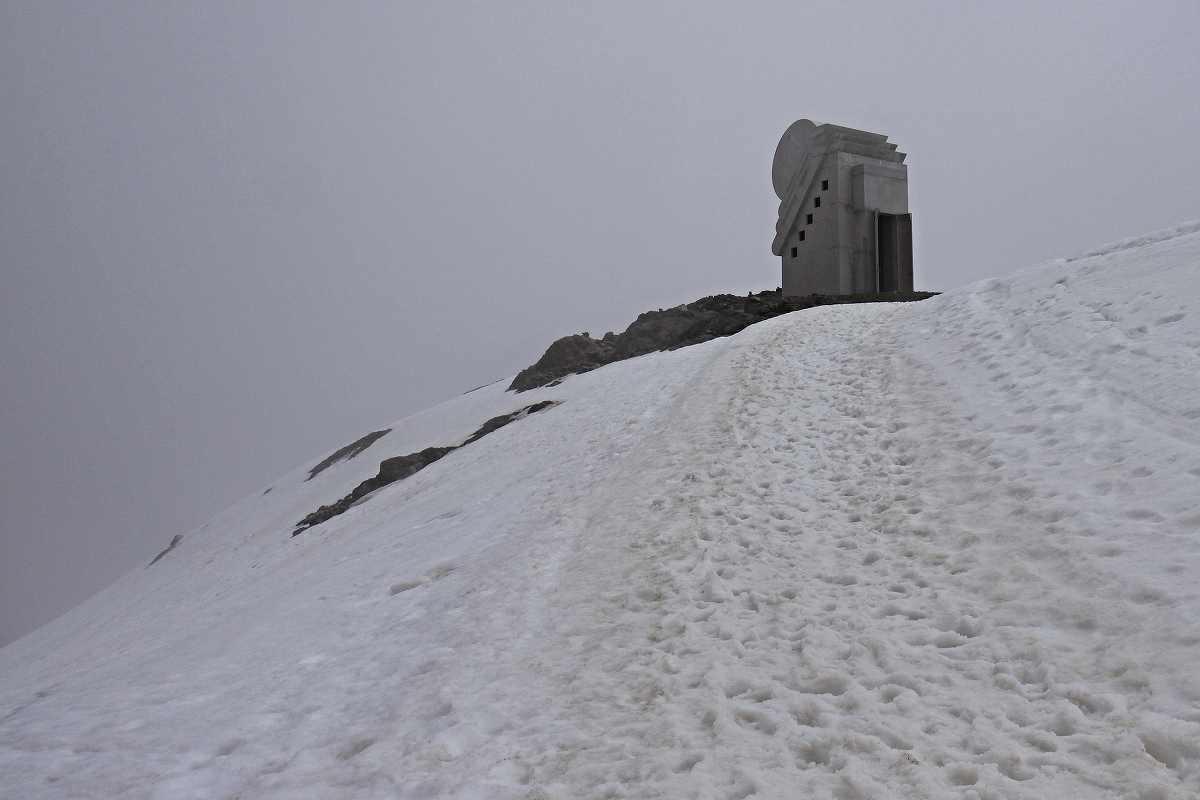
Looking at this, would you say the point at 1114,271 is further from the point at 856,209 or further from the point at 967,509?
the point at 856,209

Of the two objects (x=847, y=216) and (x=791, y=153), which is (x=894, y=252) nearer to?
(x=847, y=216)

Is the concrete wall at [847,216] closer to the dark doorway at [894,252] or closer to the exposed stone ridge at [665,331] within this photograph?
the dark doorway at [894,252]

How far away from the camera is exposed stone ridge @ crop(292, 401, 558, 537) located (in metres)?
14.8

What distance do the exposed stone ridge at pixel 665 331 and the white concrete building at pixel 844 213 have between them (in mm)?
5024

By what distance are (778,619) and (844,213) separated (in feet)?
73.3

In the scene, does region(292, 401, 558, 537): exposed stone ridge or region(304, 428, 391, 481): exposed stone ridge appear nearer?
region(292, 401, 558, 537): exposed stone ridge

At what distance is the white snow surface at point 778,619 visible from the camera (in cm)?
345

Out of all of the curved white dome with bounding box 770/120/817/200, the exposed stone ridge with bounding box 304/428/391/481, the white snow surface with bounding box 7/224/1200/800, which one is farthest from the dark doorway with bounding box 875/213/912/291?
the exposed stone ridge with bounding box 304/428/391/481

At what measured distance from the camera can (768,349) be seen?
10.6 meters

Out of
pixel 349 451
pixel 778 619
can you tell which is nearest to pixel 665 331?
pixel 349 451

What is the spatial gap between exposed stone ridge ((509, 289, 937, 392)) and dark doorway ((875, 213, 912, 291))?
5.27 m

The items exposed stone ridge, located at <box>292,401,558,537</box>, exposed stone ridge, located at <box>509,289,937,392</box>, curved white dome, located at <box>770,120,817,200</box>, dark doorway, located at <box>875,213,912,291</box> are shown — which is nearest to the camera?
exposed stone ridge, located at <box>292,401,558,537</box>

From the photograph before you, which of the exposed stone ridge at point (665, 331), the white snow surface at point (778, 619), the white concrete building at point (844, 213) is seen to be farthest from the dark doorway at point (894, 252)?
the white snow surface at point (778, 619)

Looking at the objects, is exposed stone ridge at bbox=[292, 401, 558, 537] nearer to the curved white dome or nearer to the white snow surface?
the white snow surface
